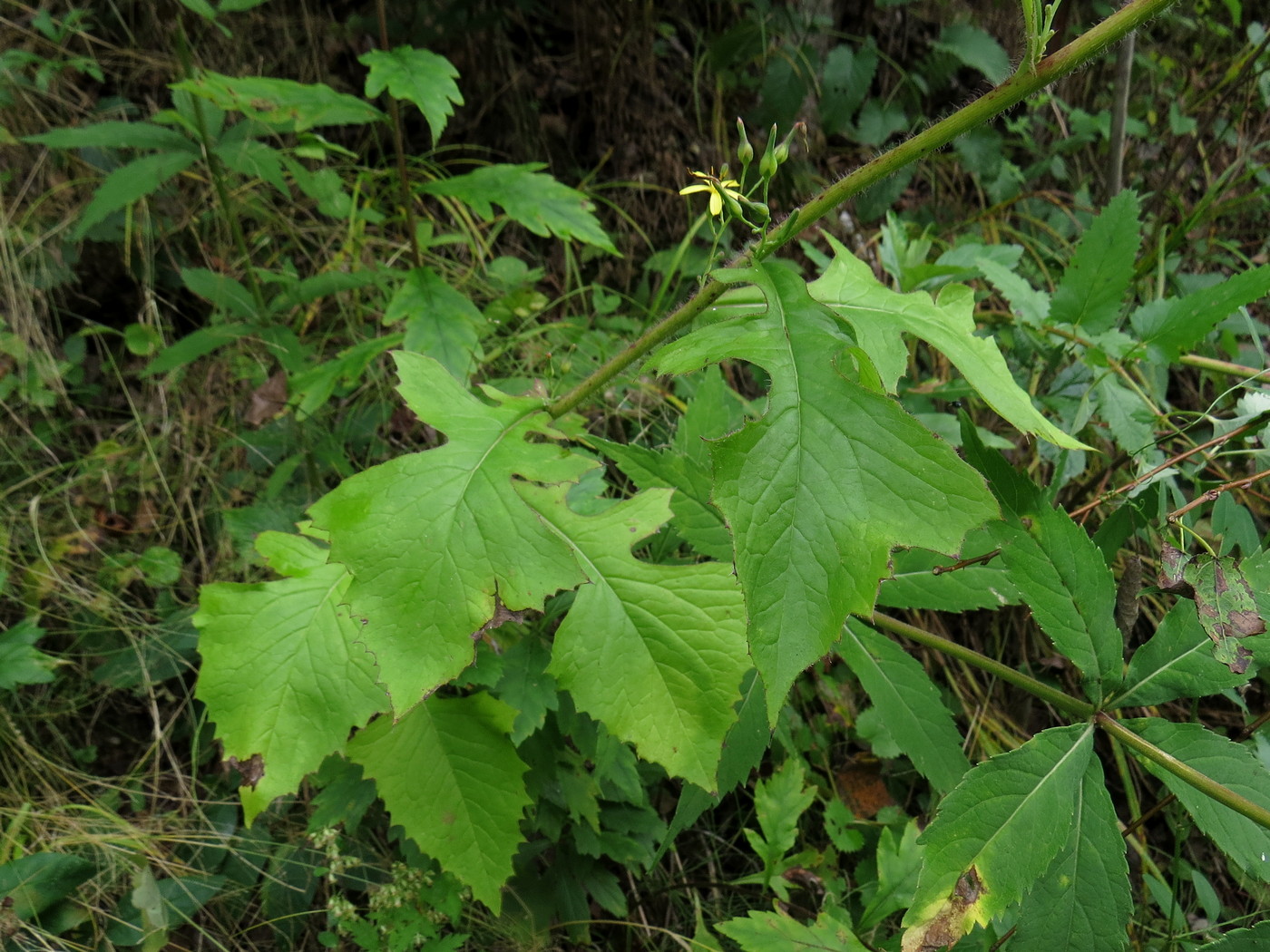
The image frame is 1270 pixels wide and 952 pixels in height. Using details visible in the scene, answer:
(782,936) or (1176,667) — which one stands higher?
(1176,667)

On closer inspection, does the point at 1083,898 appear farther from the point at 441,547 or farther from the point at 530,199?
the point at 530,199

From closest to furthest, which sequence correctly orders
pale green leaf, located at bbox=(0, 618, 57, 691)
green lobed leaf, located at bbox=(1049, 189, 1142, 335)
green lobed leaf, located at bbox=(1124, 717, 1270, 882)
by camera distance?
1. green lobed leaf, located at bbox=(1124, 717, 1270, 882)
2. green lobed leaf, located at bbox=(1049, 189, 1142, 335)
3. pale green leaf, located at bbox=(0, 618, 57, 691)

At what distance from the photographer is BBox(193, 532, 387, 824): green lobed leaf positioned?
3.98ft

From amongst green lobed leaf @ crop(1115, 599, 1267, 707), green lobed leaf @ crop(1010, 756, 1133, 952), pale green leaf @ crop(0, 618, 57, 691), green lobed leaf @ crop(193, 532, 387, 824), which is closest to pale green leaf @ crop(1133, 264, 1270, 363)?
green lobed leaf @ crop(1115, 599, 1267, 707)

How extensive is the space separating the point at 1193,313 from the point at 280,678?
74.9 inches

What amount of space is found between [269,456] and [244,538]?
0.47 m

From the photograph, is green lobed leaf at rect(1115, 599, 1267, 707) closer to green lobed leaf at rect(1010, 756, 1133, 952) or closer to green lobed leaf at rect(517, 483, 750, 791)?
green lobed leaf at rect(1010, 756, 1133, 952)

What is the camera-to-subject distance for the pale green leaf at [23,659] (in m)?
1.80

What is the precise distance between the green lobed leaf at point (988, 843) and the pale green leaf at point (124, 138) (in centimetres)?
231

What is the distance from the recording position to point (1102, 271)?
1.73 metres

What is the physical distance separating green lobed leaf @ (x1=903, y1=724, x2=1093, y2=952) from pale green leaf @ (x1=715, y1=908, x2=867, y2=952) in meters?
0.42

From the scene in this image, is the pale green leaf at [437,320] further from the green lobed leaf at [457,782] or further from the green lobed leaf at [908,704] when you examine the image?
the green lobed leaf at [908,704]

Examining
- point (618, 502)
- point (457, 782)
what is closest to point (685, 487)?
point (618, 502)

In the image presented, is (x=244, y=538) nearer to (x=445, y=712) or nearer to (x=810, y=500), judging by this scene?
(x=445, y=712)
